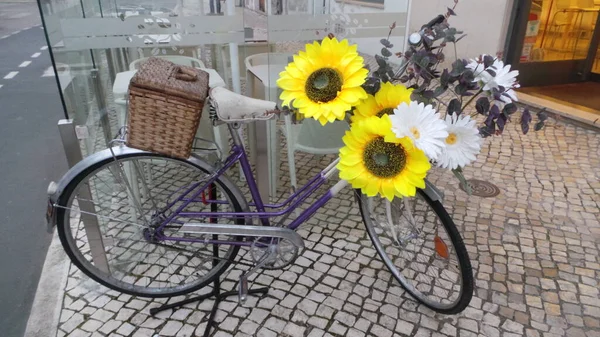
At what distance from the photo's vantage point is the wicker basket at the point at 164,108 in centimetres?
191

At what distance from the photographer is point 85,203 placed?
239cm

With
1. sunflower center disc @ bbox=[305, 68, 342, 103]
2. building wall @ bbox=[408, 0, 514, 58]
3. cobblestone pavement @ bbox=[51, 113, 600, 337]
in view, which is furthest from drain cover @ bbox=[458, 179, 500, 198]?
building wall @ bbox=[408, 0, 514, 58]

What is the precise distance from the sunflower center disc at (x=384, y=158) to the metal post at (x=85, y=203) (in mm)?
1516

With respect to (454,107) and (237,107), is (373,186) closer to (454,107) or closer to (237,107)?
(454,107)

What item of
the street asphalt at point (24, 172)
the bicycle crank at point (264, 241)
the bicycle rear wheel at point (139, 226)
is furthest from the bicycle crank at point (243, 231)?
the street asphalt at point (24, 172)

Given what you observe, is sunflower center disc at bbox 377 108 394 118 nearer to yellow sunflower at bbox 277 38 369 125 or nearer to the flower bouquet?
the flower bouquet

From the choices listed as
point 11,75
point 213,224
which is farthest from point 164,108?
point 11,75

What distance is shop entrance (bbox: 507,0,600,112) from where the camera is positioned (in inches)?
242

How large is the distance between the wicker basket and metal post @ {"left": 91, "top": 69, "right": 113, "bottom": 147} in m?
0.99

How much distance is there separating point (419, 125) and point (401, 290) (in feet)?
4.50

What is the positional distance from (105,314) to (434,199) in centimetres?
191

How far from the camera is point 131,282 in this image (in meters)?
2.71

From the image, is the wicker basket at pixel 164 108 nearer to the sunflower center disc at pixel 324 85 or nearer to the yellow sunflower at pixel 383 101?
the sunflower center disc at pixel 324 85

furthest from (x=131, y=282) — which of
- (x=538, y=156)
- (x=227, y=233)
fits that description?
(x=538, y=156)
